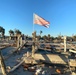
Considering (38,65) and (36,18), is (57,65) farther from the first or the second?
(36,18)

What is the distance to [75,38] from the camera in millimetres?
84875

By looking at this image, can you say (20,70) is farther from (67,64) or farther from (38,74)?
(67,64)

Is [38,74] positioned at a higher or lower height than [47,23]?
lower

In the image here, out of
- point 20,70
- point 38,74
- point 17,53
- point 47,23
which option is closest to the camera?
point 38,74

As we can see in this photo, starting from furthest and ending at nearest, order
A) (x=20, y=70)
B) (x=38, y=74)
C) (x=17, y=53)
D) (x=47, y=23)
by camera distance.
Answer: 1. (x=17, y=53)
2. (x=47, y=23)
3. (x=20, y=70)
4. (x=38, y=74)

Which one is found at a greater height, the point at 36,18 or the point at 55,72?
the point at 36,18

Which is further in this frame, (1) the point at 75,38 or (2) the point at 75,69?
(1) the point at 75,38

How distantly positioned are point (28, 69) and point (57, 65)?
324 centimetres

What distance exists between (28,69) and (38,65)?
4.37 ft

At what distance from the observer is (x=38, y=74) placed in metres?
14.6

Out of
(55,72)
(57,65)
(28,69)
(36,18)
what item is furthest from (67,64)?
(36,18)

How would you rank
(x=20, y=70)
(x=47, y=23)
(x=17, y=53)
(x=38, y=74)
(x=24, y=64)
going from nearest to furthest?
(x=38, y=74), (x=20, y=70), (x=24, y=64), (x=47, y=23), (x=17, y=53)

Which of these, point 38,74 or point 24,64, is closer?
point 38,74

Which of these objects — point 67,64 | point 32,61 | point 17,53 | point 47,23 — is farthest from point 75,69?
point 17,53
